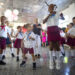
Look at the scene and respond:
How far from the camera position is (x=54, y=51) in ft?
5.73

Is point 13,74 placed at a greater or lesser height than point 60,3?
lesser

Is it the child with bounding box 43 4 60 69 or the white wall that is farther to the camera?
the white wall

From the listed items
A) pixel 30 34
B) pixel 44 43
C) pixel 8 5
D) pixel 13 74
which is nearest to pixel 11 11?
pixel 8 5

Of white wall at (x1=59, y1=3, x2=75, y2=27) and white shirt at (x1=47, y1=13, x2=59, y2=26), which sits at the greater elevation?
white wall at (x1=59, y1=3, x2=75, y2=27)

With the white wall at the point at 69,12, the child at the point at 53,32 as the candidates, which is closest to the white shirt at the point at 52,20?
the child at the point at 53,32

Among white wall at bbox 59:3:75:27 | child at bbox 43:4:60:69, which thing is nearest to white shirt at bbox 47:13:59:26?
child at bbox 43:4:60:69

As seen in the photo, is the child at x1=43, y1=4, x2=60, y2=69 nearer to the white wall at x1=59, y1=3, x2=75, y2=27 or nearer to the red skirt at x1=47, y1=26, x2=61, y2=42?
the red skirt at x1=47, y1=26, x2=61, y2=42

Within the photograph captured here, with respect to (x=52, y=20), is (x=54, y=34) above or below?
below

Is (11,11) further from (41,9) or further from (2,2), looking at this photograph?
(41,9)

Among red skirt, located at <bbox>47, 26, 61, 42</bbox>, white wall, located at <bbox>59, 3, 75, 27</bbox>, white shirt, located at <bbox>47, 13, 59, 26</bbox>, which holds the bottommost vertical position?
red skirt, located at <bbox>47, 26, 61, 42</bbox>

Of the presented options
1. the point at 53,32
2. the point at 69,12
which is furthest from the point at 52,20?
the point at 69,12

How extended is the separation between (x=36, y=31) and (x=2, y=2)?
4.40 ft

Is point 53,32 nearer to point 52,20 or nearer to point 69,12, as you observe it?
point 52,20

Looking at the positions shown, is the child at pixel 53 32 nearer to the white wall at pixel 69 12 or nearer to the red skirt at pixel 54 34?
the red skirt at pixel 54 34
